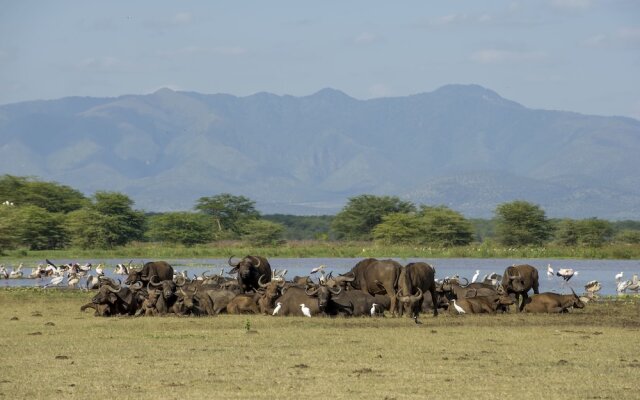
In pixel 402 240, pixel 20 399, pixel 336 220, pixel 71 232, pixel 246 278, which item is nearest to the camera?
pixel 20 399

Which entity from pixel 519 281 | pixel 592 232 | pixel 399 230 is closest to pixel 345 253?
pixel 399 230

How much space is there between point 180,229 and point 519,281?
60.7 metres

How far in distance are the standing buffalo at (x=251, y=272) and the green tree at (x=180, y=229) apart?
2155 inches

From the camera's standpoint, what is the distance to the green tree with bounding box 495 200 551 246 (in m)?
77.7

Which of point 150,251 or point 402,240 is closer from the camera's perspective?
point 150,251

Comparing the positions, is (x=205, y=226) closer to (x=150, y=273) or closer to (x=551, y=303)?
(x=150, y=273)

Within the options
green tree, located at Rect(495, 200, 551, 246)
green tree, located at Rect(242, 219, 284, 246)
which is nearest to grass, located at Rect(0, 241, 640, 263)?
green tree, located at Rect(495, 200, 551, 246)

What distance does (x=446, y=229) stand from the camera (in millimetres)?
78062

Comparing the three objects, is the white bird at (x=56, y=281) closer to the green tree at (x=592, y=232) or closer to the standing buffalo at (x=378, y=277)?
the standing buffalo at (x=378, y=277)

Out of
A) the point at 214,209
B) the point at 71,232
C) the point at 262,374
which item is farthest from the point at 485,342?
the point at 214,209

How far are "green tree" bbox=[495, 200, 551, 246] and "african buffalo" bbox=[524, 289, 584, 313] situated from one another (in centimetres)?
5195

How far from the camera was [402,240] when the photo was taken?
80625mm

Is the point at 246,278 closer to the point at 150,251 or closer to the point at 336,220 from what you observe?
the point at 150,251

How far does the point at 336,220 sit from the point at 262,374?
8356 centimetres
